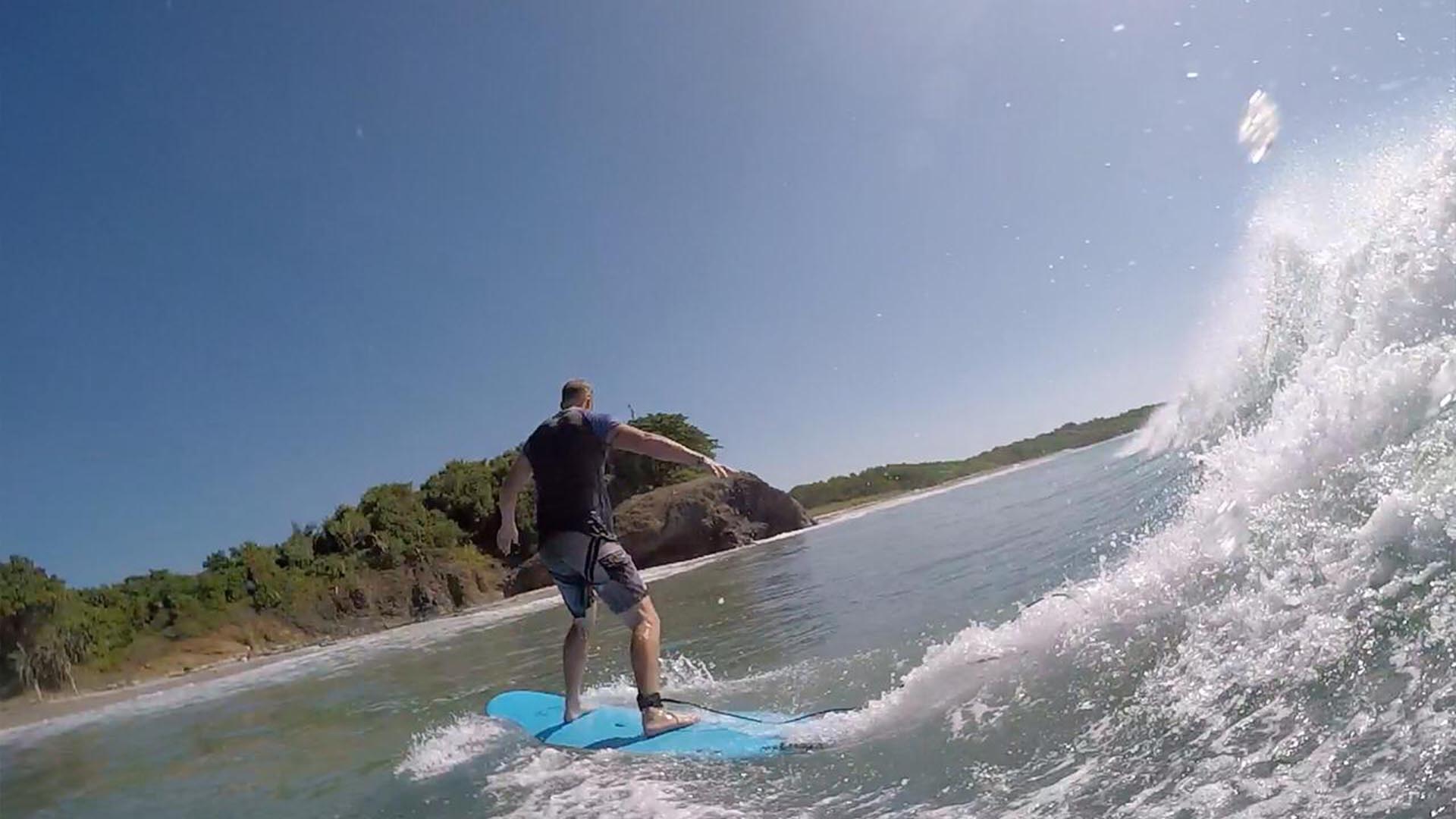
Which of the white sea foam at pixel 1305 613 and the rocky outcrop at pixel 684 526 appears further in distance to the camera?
the rocky outcrop at pixel 684 526

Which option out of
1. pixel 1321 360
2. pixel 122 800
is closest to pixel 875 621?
pixel 1321 360

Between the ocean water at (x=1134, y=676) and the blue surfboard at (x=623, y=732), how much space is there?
152mm

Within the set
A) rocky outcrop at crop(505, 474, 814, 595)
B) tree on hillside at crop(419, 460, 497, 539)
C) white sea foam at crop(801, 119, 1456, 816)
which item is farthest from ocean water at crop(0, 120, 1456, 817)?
tree on hillside at crop(419, 460, 497, 539)

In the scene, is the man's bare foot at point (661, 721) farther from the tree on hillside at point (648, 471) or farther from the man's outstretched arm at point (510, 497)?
the tree on hillside at point (648, 471)

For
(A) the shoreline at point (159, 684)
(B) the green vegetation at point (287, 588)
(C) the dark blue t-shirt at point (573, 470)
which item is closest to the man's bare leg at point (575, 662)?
(C) the dark blue t-shirt at point (573, 470)

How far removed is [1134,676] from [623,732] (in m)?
2.86

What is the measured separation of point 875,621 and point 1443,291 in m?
4.49

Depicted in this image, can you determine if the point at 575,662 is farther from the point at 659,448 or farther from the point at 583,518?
the point at 659,448

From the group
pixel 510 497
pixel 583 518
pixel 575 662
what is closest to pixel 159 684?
pixel 510 497

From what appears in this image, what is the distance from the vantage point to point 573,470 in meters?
5.45

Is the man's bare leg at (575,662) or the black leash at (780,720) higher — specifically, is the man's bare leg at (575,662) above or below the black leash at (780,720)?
above

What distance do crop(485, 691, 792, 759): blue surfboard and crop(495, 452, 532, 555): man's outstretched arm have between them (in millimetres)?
1135

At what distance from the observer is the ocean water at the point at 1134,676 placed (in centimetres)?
271

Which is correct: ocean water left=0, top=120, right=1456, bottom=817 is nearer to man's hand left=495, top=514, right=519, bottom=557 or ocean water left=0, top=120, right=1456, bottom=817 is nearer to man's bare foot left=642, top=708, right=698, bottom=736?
man's bare foot left=642, top=708, right=698, bottom=736
